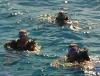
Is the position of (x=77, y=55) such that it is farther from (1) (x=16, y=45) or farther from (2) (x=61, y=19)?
(2) (x=61, y=19)

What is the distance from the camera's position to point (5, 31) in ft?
84.3

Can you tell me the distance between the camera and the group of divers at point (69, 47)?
19.6 metres

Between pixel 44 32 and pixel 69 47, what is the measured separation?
6154mm

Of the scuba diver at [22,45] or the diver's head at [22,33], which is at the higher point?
the diver's head at [22,33]

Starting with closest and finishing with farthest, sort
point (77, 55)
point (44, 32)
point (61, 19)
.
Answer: point (77, 55) < point (44, 32) < point (61, 19)

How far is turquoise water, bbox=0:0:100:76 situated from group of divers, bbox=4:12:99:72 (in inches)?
19.7

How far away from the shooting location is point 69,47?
19.7 metres

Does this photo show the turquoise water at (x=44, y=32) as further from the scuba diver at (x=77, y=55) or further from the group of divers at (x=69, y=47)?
the scuba diver at (x=77, y=55)

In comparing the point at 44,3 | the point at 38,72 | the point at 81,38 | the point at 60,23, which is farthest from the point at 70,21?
the point at 38,72

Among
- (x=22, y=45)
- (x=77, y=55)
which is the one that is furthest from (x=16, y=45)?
(x=77, y=55)

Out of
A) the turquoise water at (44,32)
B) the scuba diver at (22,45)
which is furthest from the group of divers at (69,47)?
the turquoise water at (44,32)

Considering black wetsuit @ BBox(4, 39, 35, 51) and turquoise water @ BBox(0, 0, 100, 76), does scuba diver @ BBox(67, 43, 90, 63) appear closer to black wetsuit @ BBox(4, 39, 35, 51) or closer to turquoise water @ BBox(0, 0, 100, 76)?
turquoise water @ BBox(0, 0, 100, 76)

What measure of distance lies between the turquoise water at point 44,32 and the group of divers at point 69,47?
0.50m

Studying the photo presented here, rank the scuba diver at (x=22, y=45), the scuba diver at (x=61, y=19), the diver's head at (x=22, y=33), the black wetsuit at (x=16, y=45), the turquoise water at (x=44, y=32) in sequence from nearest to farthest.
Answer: the turquoise water at (x=44, y=32) → the diver's head at (x=22, y=33) → the scuba diver at (x=22, y=45) → the black wetsuit at (x=16, y=45) → the scuba diver at (x=61, y=19)
